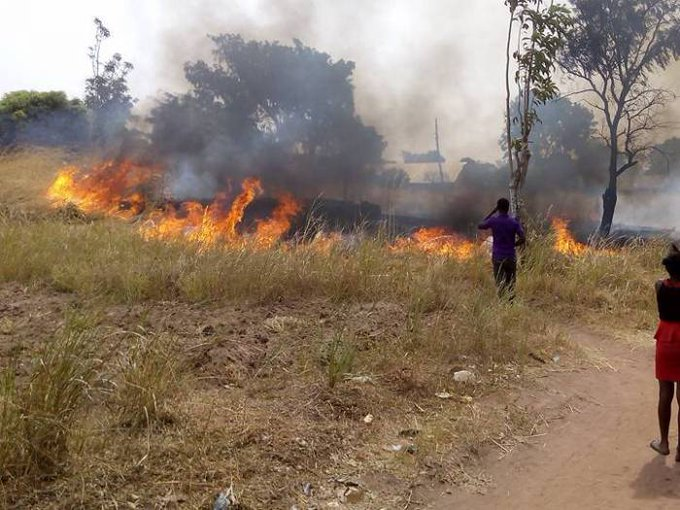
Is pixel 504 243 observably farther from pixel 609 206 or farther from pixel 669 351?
pixel 609 206

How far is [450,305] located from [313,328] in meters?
1.70

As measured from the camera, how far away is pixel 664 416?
3.66m

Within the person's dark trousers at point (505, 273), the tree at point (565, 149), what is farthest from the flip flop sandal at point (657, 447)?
the tree at point (565, 149)

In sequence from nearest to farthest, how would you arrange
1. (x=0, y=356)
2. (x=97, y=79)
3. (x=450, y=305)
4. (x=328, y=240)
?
(x=0, y=356)
(x=450, y=305)
(x=328, y=240)
(x=97, y=79)

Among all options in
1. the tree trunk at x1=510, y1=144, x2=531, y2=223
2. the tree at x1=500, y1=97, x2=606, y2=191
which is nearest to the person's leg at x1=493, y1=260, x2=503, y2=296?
the tree trunk at x1=510, y1=144, x2=531, y2=223

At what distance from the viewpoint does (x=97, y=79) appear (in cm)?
2478

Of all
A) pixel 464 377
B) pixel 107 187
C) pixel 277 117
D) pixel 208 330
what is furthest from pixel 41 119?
pixel 464 377

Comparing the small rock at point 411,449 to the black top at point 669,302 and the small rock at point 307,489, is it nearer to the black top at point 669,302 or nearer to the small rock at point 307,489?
the small rock at point 307,489

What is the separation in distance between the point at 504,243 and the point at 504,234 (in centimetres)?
12

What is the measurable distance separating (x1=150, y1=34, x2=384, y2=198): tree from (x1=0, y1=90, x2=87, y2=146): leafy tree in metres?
3.38

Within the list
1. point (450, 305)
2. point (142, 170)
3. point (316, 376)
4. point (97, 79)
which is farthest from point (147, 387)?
point (97, 79)

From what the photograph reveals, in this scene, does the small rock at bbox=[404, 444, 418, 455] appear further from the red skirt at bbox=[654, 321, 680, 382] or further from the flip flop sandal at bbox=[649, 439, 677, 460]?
the red skirt at bbox=[654, 321, 680, 382]

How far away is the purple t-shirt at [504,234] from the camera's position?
705 cm

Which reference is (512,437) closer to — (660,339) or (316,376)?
(660,339)
